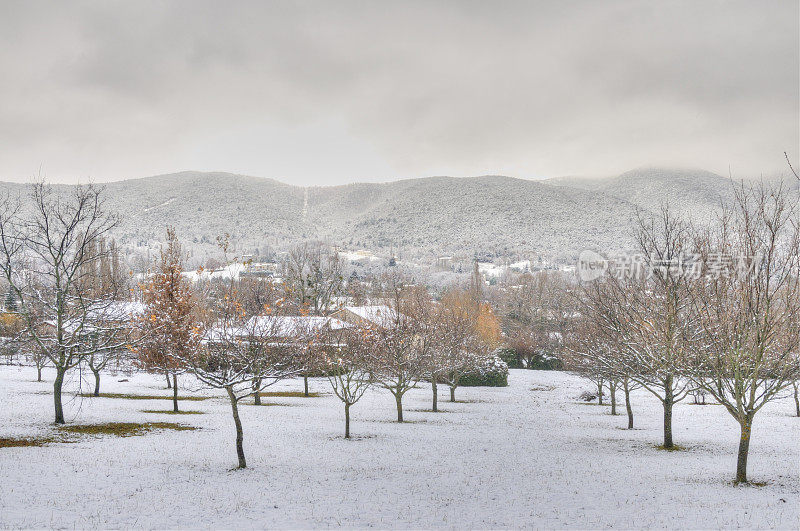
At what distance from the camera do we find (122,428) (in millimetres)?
20500

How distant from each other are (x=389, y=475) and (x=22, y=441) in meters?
12.0

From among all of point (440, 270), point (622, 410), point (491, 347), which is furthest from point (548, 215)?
point (622, 410)

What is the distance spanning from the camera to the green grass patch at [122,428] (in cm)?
1922

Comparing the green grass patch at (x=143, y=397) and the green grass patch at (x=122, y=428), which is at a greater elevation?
the green grass patch at (x=122, y=428)

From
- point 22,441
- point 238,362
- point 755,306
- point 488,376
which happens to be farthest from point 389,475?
point 488,376

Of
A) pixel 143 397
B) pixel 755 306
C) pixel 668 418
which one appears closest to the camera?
pixel 755 306

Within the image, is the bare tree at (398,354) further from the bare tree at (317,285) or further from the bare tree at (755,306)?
the bare tree at (317,285)

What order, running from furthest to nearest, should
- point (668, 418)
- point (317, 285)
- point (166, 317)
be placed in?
point (317, 285)
point (166, 317)
point (668, 418)

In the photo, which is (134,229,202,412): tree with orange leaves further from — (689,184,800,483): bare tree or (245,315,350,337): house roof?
(689,184,800,483): bare tree

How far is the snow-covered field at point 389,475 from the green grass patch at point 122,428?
935 mm

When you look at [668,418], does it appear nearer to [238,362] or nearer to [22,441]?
[238,362]

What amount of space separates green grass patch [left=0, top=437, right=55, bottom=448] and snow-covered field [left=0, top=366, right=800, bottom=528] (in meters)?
0.77

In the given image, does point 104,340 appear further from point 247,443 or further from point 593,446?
point 593,446

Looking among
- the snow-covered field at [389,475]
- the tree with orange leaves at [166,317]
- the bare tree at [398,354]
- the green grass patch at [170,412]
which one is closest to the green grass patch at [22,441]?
the snow-covered field at [389,475]
